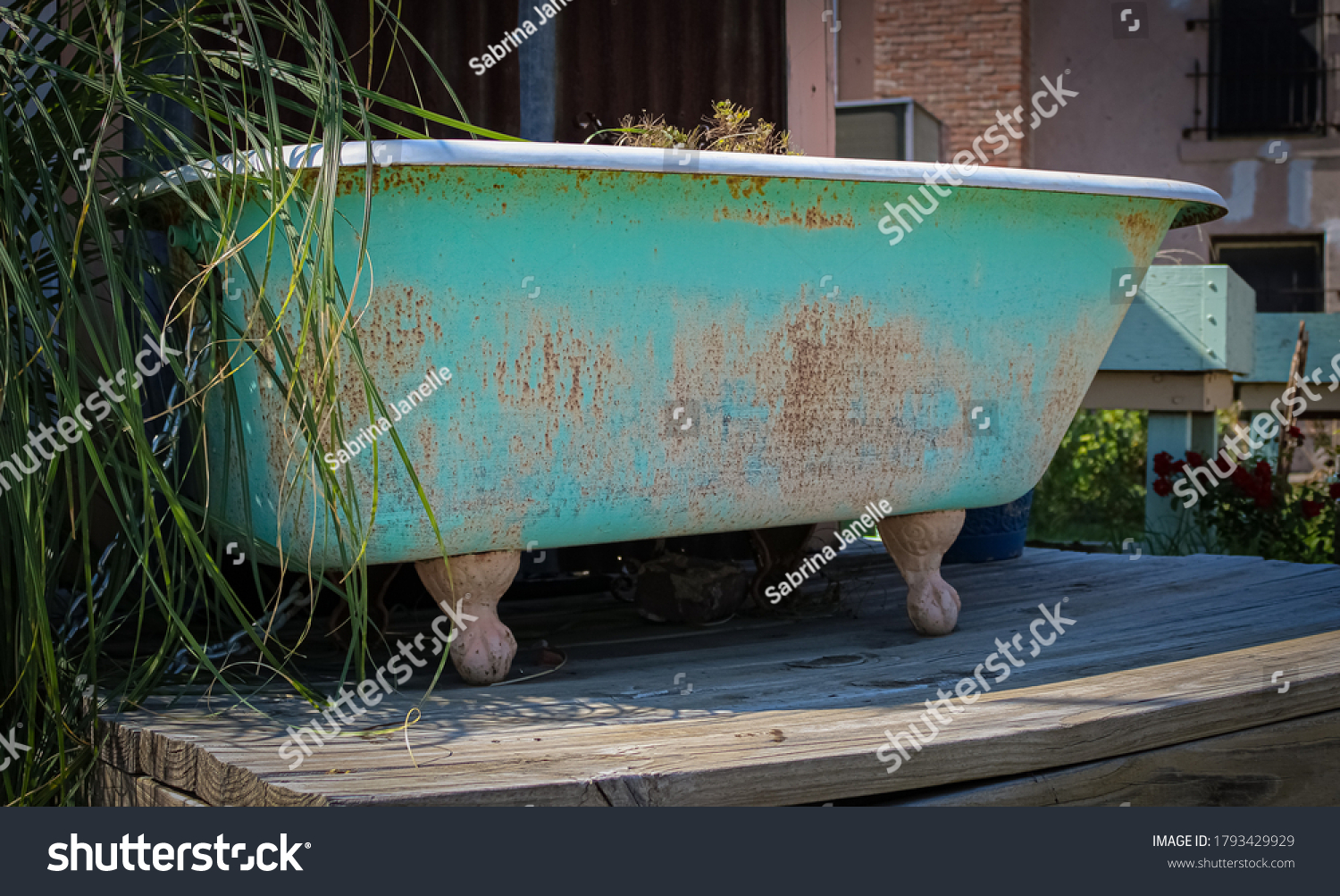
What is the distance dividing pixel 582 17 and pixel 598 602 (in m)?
1.44

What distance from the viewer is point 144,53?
1.66m

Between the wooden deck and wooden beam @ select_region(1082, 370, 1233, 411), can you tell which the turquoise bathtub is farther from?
wooden beam @ select_region(1082, 370, 1233, 411)

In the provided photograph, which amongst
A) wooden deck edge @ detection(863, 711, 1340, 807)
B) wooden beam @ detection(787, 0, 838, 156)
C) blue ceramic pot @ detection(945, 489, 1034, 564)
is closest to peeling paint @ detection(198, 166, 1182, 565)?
wooden deck edge @ detection(863, 711, 1340, 807)

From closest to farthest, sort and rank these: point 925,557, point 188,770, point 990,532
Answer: point 188,770, point 925,557, point 990,532

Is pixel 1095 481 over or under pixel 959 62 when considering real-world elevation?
under

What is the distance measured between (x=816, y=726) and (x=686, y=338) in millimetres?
626

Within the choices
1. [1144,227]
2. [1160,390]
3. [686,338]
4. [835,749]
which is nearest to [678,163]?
[686,338]

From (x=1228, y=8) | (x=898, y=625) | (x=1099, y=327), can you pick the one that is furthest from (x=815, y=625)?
(x=1228, y=8)

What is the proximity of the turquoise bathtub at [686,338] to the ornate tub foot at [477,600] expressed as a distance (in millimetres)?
45

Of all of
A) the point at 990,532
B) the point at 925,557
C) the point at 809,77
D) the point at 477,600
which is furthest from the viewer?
the point at 809,77

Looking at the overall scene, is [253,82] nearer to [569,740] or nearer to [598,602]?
[569,740]

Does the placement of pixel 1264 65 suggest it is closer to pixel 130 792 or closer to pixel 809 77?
pixel 809 77

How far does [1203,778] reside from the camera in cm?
159

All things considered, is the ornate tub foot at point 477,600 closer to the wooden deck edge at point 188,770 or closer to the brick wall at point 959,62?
the wooden deck edge at point 188,770
